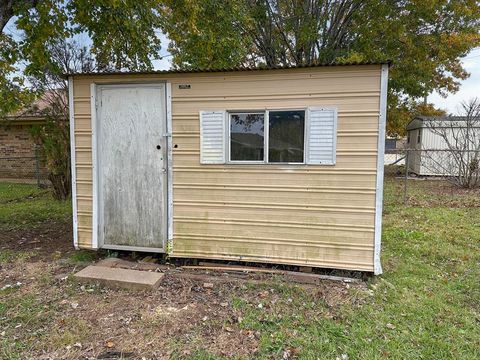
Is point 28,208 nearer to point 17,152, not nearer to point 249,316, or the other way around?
point 17,152

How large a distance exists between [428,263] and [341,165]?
75.8 inches

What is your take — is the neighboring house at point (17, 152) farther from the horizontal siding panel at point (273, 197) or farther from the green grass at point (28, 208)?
the horizontal siding panel at point (273, 197)

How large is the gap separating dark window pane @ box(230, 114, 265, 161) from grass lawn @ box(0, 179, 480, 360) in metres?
1.48

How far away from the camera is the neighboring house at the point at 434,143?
12.3m

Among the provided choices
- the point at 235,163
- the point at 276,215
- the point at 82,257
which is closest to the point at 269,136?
the point at 235,163

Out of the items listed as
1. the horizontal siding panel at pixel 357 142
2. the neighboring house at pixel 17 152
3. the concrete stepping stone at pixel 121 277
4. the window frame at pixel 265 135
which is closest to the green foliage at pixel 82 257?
the concrete stepping stone at pixel 121 277

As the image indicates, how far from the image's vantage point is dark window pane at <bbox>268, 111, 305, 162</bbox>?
3.95 meters

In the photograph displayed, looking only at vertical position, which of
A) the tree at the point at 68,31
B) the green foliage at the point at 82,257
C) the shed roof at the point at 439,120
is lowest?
the green foliage at the point at 82,257

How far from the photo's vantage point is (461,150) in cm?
1020

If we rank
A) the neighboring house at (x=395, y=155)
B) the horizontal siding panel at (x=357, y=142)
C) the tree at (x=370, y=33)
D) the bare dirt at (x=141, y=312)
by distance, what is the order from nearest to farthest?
the bare dirt at (x=141, y=312) < the horizontal siding panel at (x=357, y=142) < the neighboring house at (x=395, y=155) < the tree at (x=370, y=33)

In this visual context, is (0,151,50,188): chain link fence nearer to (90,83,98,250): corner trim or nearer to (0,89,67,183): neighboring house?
(0,89,67,183): neighboring house

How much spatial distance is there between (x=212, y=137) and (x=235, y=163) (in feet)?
1.39

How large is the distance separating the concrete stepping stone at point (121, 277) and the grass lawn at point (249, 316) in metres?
0.10

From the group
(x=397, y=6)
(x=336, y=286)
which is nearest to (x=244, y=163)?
(x=336, y=286)
